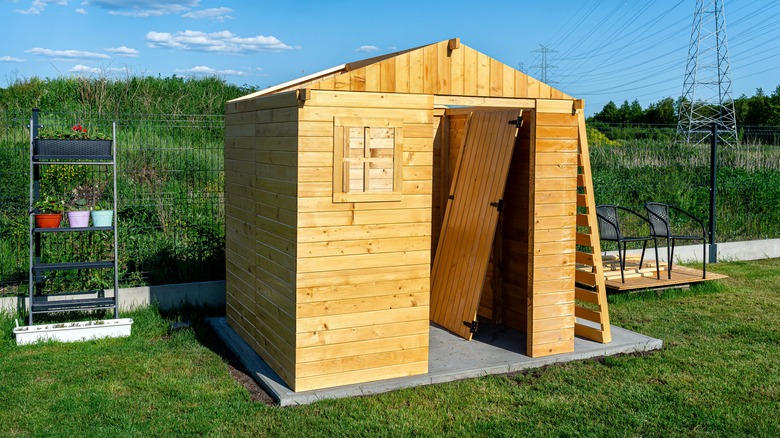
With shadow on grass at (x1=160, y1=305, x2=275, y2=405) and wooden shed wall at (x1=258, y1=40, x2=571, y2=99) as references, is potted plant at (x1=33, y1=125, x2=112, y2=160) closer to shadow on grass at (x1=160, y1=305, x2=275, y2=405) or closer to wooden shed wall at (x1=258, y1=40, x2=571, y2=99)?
shadow on grass at (x1=160, y1=305, x2=275, y2=405)

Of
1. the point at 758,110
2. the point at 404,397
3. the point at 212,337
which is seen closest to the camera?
the point at 404,397

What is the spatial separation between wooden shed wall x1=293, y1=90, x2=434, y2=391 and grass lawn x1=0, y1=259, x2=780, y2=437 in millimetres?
329

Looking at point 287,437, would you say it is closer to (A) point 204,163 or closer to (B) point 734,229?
(A) point 204,163

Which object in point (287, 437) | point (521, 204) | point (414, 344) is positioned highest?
point (521, 204)

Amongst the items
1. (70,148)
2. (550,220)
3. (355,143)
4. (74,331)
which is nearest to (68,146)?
(70,148)

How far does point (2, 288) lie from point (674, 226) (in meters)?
9.98

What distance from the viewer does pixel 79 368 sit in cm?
629

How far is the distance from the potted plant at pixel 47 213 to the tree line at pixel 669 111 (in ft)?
113

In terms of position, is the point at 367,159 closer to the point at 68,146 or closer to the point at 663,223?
the point at 68,146

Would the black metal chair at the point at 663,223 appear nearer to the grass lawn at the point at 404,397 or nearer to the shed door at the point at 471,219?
the grass lawn at the point at 404,397

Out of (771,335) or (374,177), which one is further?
(771,335)


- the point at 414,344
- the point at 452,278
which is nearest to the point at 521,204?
the point at 452,278

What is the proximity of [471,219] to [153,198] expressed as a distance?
3938 millimetres

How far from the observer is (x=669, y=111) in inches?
1666
